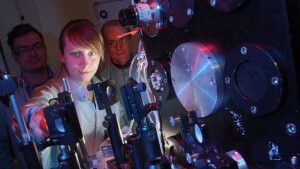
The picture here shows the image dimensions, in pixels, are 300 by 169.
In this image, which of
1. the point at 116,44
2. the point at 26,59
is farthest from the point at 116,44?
the point at 26,59

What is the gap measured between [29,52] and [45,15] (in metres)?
0.30

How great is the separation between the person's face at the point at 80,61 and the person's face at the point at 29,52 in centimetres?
66

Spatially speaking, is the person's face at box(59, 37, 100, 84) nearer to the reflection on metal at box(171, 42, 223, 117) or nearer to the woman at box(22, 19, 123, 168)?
the woman at box(22, 19, 123, 168)

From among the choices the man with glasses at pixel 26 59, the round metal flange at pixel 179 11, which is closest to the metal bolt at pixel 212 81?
the round metal flange at pixel 179 11

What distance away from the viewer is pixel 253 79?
0.41 meters

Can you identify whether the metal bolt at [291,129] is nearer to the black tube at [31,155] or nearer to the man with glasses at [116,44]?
the black tube at [31,155]

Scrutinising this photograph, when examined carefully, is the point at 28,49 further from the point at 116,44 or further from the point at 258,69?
the point at 258,69

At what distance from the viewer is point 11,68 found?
1924 mm

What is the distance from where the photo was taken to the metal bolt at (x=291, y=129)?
1.22 feet

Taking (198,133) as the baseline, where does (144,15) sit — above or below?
above

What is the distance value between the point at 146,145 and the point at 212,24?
277 millimetres

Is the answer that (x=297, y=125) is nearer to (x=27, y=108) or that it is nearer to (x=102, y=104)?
(x=102, y=104)

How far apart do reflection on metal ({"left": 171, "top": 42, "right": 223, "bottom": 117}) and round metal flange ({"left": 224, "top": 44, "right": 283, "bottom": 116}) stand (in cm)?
3

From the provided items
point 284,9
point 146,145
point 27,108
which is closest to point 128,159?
point 146,145
